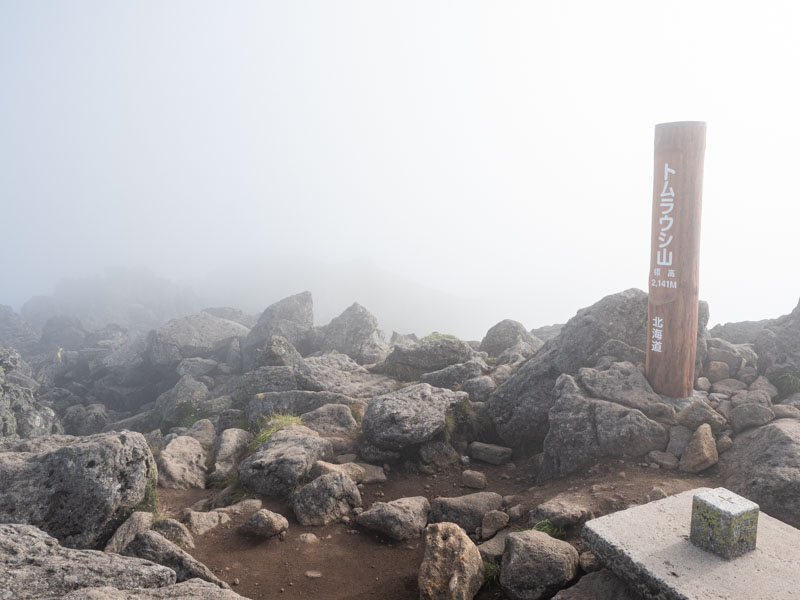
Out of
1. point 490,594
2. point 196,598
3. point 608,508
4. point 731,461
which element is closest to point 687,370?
point 731,461

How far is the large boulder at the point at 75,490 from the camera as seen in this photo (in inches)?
359

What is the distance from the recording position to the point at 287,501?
11.4 meters

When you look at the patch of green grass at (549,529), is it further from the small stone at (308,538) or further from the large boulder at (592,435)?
the small stone at (308,538)

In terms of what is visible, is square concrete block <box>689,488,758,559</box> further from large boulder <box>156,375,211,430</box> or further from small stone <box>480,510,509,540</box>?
large boulder <box>156,375,211,430</box>

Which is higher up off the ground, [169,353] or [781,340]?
[781,340]

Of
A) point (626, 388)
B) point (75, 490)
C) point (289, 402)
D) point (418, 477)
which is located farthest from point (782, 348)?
point (75, 490)

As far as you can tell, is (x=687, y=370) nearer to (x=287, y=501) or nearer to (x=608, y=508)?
(x=608, y=508)

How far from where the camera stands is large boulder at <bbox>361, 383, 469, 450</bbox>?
41.5ft

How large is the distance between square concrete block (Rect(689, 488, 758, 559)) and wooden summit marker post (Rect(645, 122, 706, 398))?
5.75 m

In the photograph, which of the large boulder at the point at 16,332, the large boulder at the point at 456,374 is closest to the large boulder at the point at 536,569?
the large boulder at the point at 456,374

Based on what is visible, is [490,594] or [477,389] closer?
[490,594]

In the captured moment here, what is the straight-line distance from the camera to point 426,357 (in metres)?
19.7

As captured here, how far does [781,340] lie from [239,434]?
1447 centimetres

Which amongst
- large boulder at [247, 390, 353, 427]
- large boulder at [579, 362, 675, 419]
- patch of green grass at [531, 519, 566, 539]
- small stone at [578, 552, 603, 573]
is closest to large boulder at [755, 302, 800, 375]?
large boulder at [579, 362, 675, 419]
